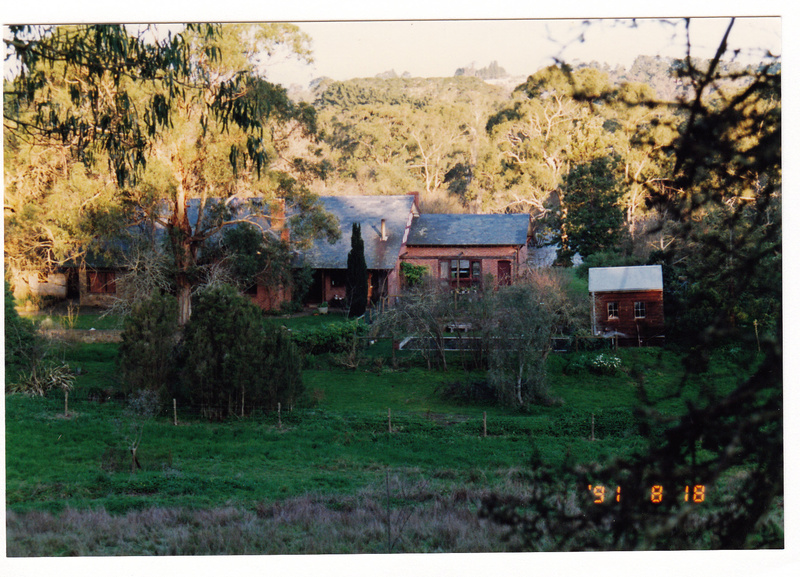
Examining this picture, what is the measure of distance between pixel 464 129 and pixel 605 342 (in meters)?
22.3

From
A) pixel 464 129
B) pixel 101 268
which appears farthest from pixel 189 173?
pixel 464 129

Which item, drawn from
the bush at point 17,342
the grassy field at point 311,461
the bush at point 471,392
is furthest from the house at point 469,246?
the bush at point 17,342

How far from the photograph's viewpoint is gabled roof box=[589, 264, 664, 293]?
16.1 metres

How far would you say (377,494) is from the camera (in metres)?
8.09

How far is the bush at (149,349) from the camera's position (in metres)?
12.3

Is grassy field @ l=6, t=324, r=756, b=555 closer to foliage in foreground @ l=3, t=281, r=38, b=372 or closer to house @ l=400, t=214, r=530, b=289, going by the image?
foliage in foreground @ l=3, t=281, r=38, b=372

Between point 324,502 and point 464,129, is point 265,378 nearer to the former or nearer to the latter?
point 324,502

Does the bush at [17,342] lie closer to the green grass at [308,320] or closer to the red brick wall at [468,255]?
the green grass at [308,320]

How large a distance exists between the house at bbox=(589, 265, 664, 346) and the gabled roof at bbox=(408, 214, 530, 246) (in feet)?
22.5

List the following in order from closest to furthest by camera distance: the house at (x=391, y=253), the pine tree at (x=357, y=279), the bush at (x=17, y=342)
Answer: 1. the bush at (x=17, y=342)
2. the pine tree at (x=357, y=279)
3. the house at (x=391, y=253)

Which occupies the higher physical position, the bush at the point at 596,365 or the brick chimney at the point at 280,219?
the brick chimney at the point at 280,219

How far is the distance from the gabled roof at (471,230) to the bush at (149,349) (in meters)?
12.7

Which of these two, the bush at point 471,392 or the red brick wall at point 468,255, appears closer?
the bush at point 471,392

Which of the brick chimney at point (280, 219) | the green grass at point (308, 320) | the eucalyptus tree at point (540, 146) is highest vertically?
the eucalyptus tree at point (540, 146)
